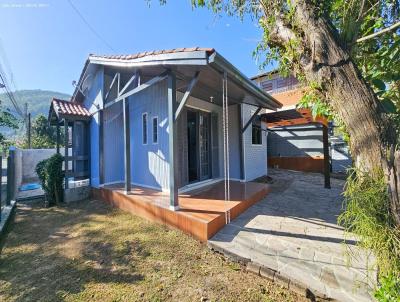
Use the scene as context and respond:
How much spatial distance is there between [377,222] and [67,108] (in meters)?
8.27

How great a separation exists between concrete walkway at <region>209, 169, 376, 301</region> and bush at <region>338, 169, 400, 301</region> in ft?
0.56

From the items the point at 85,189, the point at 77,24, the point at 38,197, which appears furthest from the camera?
the point at 77,24

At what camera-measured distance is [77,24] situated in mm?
9992

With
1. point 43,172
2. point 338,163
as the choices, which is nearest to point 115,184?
point 43,172

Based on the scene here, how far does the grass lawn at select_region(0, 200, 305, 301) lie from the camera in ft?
8.58

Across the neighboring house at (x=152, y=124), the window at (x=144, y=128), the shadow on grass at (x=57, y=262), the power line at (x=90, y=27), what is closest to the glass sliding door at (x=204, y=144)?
the neighboring house at (x=152, y=124)

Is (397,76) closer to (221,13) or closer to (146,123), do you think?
(221,13)

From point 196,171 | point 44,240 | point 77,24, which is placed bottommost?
point 44,240

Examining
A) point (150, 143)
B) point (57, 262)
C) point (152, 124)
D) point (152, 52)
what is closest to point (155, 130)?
point (152, 124)

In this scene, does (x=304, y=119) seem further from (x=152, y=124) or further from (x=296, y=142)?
(x=152, y=124)

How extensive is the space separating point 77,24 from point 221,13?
9700 millimetres

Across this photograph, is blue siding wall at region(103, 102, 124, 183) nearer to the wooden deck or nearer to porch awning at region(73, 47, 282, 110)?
the wooden deck

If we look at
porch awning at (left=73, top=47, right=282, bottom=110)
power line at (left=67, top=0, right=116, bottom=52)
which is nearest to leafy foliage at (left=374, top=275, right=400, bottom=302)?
porch awning at (left=73, top=47, right=282, bottom=110)

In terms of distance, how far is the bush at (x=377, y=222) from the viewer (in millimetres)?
1288
